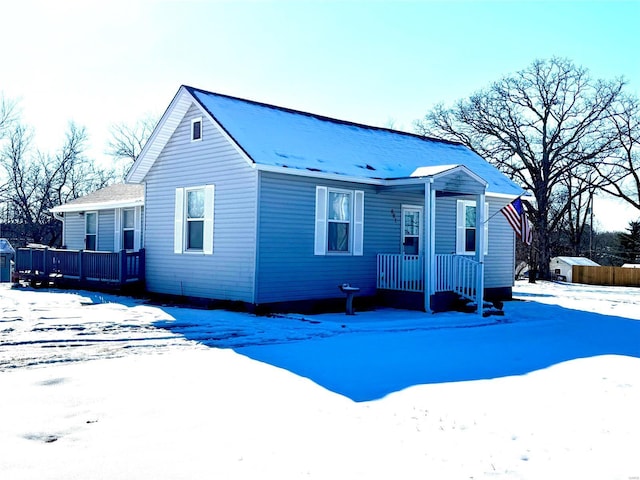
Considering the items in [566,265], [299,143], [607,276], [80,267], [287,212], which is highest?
[299,143]

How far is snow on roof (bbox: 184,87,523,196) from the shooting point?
45.2 ft

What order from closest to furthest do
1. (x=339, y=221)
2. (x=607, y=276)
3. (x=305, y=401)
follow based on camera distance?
(x=305, y=401) < (x=339, y=221) < (x=607, y=276)

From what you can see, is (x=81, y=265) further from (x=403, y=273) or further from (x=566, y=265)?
(x=566, y=265)

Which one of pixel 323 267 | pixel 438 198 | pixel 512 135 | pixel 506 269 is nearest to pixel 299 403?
pixel 323 267

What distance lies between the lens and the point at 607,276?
34.1 meters

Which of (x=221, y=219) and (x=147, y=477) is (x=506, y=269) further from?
(x=147, y=477)

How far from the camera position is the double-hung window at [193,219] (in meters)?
14.4

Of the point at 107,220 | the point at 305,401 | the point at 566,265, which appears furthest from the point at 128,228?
the point at 566,265

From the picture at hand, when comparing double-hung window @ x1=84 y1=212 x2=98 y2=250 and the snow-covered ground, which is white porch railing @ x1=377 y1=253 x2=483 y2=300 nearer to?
the snow-covered ground

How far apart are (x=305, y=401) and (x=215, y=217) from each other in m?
8.57

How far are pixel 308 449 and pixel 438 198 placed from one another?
12.9 metres

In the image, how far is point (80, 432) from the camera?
5.00 meters

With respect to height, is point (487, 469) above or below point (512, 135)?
below

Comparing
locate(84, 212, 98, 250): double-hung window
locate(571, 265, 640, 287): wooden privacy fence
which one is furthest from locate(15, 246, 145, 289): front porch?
locate(571, 265, 640, 287): wooden privacy fence
